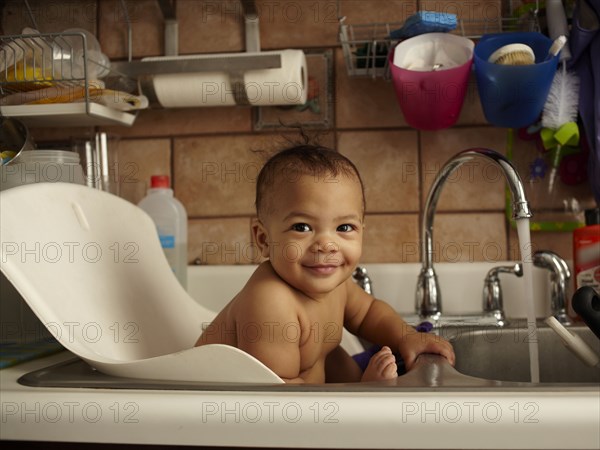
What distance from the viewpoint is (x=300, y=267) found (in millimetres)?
904

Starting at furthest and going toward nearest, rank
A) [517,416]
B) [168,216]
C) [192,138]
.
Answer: [192,138]
[168,216]
[517,416]

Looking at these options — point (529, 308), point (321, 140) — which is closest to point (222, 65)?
point (321, 140)

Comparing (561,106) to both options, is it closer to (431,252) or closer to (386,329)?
(431,252)

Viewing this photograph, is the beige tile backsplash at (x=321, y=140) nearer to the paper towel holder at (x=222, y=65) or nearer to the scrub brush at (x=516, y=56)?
the paper towel holder at (x=222, y=65)

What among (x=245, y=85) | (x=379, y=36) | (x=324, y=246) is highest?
(x=379, y=36)

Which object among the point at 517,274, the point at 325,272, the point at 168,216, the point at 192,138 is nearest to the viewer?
the point at 325,272

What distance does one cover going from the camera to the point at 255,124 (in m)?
1.47

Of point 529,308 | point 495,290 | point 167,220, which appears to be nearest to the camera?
point 529,308

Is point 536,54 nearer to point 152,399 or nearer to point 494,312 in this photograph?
point 494,312

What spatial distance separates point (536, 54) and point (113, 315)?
90cm

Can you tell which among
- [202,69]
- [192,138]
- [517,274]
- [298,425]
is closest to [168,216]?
[192,138]

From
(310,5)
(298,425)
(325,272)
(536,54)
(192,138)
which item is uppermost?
(310,5)

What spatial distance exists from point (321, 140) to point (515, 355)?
0.59 metres

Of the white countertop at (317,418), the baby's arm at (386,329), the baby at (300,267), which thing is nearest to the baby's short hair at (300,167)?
the baby at (300,267)
